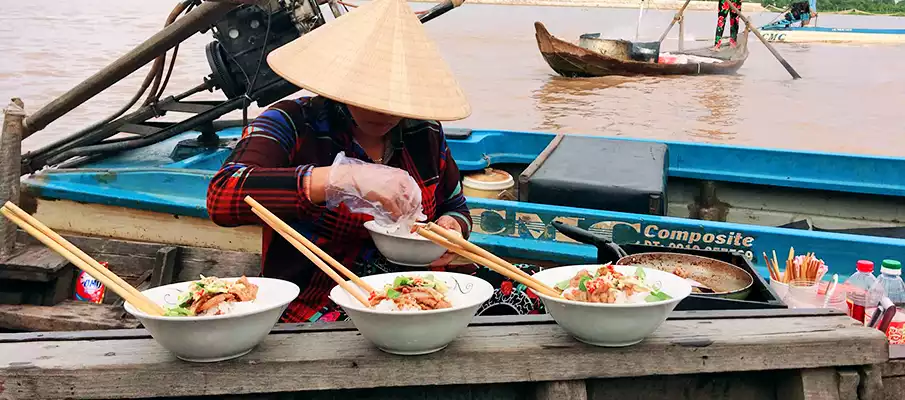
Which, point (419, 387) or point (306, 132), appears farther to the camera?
point (306, 132)

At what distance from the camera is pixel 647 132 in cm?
977

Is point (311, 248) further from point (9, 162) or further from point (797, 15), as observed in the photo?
point (797, 15)

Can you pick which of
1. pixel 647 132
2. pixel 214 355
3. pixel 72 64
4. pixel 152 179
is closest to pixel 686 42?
pixel 647 132

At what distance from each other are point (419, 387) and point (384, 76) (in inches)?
30.0

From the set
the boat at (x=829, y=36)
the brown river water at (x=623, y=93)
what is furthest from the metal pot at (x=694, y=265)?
the boat at (x=829, y=36)

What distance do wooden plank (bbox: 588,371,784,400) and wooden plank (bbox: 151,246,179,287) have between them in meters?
2.34

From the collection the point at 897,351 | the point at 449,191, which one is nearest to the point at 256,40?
the point at 449,191

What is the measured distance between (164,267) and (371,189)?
196cm

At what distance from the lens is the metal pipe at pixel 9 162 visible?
128 inches

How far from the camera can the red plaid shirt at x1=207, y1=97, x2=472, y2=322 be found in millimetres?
1752

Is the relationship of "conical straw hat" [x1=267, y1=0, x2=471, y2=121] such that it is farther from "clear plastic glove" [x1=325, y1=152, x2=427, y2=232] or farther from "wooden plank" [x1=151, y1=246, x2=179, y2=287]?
"wooden plank" [x1=151, y1=246, x2=179, y2=287]

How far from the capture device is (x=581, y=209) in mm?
3035

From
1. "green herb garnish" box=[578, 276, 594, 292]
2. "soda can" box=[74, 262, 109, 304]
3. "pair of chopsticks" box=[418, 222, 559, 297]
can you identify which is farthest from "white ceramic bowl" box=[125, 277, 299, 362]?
"soda can" box=[74, 262, 109, 304]

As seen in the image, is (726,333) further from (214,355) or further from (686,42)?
(686,42)
